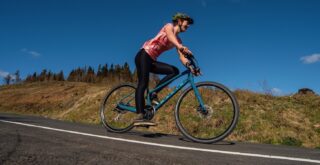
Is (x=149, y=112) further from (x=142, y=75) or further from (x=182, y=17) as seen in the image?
(x=182, y=17)

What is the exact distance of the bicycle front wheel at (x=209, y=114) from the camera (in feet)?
17.2

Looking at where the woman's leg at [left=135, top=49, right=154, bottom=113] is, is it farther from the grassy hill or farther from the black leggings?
the grassy hill

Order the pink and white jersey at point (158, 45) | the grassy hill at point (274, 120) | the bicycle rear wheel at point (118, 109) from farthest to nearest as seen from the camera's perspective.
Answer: the grassy hill at point (274, 120)
the bicycle rear wheel at point (118, 109)
the pink and white jersey at point (158, 45)

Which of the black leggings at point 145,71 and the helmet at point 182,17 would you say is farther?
the black leggings at point 145,71

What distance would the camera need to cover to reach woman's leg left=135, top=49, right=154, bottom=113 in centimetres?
596

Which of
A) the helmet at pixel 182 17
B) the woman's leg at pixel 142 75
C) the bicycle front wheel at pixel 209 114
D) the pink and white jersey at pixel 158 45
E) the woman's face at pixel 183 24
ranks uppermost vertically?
the helmet at pixel 182 17

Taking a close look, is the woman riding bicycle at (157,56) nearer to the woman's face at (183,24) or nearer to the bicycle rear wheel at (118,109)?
the woman's face at (183,24)

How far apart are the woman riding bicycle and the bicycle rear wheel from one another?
47 cm

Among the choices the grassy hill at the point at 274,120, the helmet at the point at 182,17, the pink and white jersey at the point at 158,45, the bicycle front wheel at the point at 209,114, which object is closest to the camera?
the bicycle front wheel at the point at 209,114

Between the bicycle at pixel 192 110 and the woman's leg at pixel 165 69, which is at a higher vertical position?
the woman's leg at pixel 165 69

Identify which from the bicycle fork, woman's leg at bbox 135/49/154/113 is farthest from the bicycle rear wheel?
the bicycle fork

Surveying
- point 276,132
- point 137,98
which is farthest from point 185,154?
point 276,132

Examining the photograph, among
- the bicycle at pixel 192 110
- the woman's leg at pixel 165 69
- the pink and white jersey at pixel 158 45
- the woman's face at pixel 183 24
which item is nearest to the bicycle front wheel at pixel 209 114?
the bicycle at pixel 192 110

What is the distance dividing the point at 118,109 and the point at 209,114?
6.83 ft
